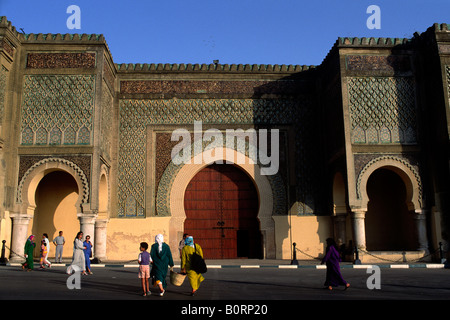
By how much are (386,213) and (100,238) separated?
7686 mm

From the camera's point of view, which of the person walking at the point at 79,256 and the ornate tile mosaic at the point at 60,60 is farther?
the ornate tile mosaic at the point at 60,60

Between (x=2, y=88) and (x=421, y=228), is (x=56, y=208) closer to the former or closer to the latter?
(x=2, y=88)

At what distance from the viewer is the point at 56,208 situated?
1285 centimetres

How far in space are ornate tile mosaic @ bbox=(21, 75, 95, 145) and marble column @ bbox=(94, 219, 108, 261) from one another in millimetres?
2194

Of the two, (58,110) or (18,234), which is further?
(58,110)

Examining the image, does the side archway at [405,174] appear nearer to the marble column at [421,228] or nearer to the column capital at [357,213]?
the marble column at [421,228]

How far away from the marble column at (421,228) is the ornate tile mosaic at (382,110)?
1.72 meters

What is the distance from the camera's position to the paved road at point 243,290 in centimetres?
544

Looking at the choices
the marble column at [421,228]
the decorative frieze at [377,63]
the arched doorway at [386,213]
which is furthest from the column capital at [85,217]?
the marble column at [421,228]

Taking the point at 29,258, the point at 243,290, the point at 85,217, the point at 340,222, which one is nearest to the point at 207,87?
the point at 85,217

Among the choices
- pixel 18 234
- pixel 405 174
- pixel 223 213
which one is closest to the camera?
pixel 18 234

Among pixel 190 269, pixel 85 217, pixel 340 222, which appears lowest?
pixel 190 269
